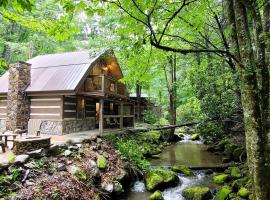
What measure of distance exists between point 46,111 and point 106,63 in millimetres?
6341

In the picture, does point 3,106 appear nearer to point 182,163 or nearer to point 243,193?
point 182,163

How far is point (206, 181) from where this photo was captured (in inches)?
353

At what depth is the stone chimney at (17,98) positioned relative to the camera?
1334 centimetres

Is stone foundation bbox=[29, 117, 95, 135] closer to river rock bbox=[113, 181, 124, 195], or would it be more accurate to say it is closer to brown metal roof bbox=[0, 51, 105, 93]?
brown metal roof bbox=[0, 51, 105, 93]

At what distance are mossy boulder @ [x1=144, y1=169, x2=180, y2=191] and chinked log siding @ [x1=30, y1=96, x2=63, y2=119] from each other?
6.98 m

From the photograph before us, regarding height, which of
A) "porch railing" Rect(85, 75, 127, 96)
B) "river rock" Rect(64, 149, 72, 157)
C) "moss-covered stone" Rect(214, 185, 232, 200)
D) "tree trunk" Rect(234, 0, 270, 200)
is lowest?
"moss-covered stone" Rect(214, 185, 232, 200)

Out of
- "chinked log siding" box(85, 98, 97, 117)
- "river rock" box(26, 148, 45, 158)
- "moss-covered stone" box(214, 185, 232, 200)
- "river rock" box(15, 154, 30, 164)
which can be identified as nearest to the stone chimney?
"chinked log siding" box(85, 98, 97, 117)

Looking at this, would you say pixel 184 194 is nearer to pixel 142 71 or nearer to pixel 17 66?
pixel 142 71

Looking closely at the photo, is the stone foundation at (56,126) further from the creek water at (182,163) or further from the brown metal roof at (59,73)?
the creek water at (182,163)

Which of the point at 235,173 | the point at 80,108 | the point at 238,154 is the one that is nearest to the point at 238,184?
the point at 235,173

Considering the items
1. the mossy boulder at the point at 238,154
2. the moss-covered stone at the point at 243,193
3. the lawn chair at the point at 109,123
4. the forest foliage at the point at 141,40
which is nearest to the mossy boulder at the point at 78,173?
the forest foliage at the point at 141,40

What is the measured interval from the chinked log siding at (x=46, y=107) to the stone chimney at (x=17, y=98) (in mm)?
505

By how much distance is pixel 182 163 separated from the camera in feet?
37.9

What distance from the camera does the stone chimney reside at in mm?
13336
